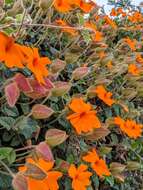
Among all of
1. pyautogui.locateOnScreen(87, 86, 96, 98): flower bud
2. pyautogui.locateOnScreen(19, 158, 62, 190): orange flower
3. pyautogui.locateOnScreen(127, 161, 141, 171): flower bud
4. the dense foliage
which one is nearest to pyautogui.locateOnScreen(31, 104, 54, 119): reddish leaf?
the dense foliage

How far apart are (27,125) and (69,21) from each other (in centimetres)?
74

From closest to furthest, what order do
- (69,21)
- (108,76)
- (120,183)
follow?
(120,183), (108,76), (69,21)

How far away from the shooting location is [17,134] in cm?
106

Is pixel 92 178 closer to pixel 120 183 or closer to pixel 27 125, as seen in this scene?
pixel 120 183

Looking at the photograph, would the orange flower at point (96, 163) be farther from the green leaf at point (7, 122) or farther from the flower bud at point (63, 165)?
the green leaf at point (7, 122)

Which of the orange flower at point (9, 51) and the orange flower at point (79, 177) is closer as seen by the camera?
the orange flower at point (9, 51)

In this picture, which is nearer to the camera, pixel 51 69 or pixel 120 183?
pixel 51 69

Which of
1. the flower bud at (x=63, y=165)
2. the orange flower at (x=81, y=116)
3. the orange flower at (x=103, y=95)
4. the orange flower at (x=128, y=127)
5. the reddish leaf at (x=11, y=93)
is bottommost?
the orange flower at (x=128, y=127)

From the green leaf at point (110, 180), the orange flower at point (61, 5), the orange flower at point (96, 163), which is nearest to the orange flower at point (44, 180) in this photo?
the orange flower at point (96, 163)

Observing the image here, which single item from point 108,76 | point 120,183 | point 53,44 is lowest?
point 120,183

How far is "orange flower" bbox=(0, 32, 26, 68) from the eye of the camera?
0.84 m

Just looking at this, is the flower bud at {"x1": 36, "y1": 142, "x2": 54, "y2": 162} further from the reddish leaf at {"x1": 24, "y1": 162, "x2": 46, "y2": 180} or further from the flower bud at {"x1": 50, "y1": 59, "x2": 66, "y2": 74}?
the flower bud at {"x1": 50, "y1": 59, "x2": 66, "y2": 74}

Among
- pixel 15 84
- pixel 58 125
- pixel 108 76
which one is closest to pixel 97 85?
pixel 108 76

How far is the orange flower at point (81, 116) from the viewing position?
111 centimetres
